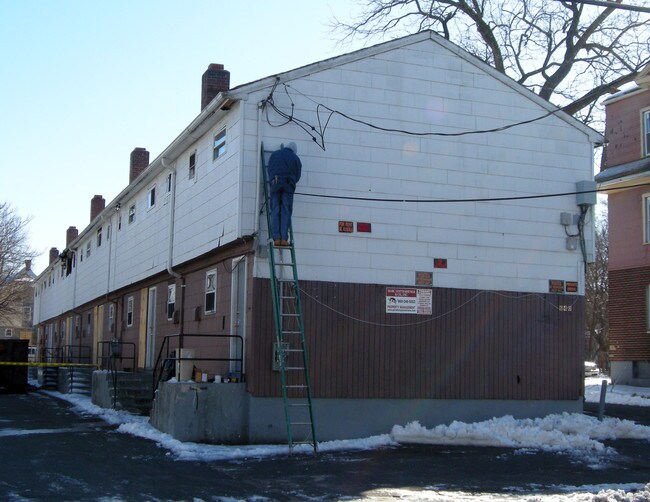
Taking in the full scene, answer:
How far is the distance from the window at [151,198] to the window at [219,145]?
19.9ft

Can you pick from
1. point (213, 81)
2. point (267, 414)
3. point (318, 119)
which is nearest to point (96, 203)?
point (213, 81)

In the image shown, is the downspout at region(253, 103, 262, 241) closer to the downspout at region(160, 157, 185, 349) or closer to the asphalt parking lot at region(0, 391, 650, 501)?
the asphalt parking lot at region(0, 391, 650, 501)

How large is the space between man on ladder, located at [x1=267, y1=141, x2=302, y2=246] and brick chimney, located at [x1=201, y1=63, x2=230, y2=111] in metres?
5.87

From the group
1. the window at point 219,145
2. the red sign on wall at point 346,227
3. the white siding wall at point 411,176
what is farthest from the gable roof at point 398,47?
the red sign on wall at point 346,227

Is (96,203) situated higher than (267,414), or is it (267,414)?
(96,203)

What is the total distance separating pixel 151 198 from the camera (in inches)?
877

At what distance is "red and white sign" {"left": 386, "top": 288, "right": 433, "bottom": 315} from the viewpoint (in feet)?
49.9

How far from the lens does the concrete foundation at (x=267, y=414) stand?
13.7 metres

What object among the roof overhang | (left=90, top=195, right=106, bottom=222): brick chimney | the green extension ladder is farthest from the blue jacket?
(left=90, top=195, right=106, bottom=222): brick chimney

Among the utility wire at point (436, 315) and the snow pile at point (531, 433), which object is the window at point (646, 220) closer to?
the utility wire at point (436, 315)

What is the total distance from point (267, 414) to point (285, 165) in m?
4.47

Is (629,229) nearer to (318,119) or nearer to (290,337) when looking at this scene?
(318,119)

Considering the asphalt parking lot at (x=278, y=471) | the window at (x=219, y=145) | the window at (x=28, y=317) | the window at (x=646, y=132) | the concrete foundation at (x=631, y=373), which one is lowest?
the asphalt parking lot at (x=278, y=471)

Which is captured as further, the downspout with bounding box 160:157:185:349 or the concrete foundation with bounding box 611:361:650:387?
the concrete foundation with bounding box 611:361:650:387
